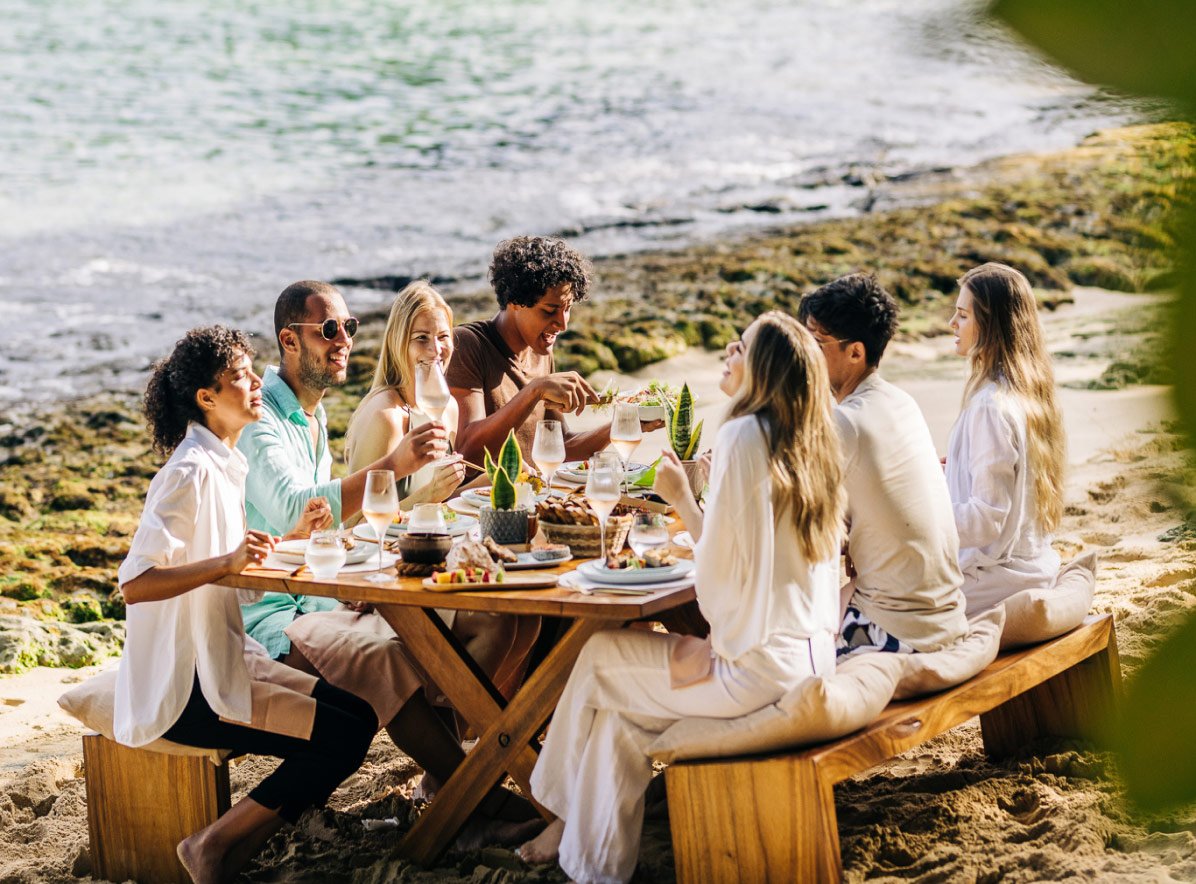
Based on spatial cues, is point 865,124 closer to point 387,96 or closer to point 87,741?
point 387,96

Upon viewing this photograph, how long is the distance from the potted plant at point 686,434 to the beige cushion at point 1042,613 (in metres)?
1.03

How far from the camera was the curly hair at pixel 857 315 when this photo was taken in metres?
3.77

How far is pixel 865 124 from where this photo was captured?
29.8 m

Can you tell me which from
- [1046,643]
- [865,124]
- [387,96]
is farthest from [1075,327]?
[387,96]

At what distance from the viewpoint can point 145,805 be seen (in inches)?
152

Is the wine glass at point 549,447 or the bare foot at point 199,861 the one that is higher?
the wine glass at point 549,447

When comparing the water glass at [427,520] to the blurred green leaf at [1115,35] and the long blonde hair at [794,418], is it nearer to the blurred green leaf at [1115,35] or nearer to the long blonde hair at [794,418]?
the long blonde hair at [794,418]

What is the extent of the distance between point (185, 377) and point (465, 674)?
1.12m

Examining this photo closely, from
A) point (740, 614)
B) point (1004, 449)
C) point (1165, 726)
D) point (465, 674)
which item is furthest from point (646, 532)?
point (1165, 726)

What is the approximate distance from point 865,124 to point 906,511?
27.7 metres

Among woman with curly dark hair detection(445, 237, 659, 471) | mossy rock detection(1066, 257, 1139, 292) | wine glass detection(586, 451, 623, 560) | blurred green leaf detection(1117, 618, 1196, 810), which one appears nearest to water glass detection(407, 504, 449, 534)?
wine glass detection(586, 451, 623, 560)

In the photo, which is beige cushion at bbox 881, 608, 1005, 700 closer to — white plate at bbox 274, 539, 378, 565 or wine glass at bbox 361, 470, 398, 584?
wine glass at bbox 361, 470, 398, 584

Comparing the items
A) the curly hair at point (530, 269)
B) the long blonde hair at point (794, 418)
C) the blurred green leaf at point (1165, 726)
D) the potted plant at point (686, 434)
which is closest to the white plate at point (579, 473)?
the potted plant at point (686, 434)

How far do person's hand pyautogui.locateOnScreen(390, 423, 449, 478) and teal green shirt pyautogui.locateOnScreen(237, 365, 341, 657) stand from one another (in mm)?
257
